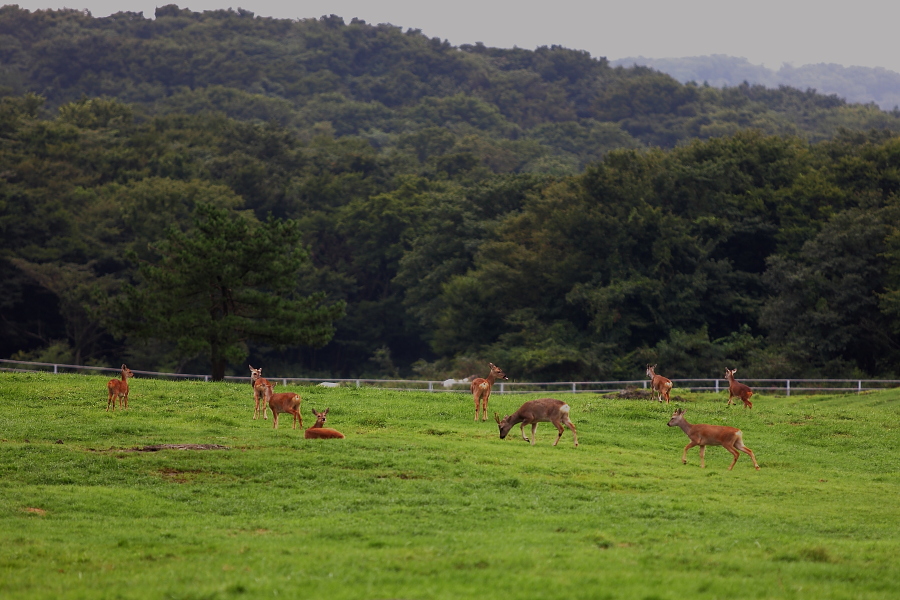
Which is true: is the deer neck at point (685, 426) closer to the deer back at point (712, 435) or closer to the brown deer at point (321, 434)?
the deer back at point (712, 435)

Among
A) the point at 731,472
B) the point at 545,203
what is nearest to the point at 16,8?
the point at 545,203

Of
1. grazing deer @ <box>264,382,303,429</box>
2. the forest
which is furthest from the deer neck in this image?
the forest

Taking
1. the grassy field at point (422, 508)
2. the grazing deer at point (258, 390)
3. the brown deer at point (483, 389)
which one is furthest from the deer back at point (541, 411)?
the grazing deer at point (258, 390)

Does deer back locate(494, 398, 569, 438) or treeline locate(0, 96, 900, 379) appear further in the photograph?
treeline locate(0, 96, 900, 379)

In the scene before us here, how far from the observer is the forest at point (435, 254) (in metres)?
39.8

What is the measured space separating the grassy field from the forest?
14.0 metres

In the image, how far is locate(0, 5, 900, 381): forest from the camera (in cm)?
3975

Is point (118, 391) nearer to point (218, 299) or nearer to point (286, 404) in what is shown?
point (286, 404)

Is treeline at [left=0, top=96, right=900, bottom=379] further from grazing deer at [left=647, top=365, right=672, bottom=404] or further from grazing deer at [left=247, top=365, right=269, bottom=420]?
grazing deer at [left=247, top=365, right=269, bottom=420]

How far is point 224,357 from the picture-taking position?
37.9 m

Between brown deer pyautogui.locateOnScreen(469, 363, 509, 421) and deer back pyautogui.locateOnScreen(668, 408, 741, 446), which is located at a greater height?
brown deer pyautogui.locateOnScreen(469, 363, 509, 421)

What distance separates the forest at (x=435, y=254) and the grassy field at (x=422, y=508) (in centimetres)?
1404

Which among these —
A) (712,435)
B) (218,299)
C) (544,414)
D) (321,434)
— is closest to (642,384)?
(218,299)

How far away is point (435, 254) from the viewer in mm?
72688
